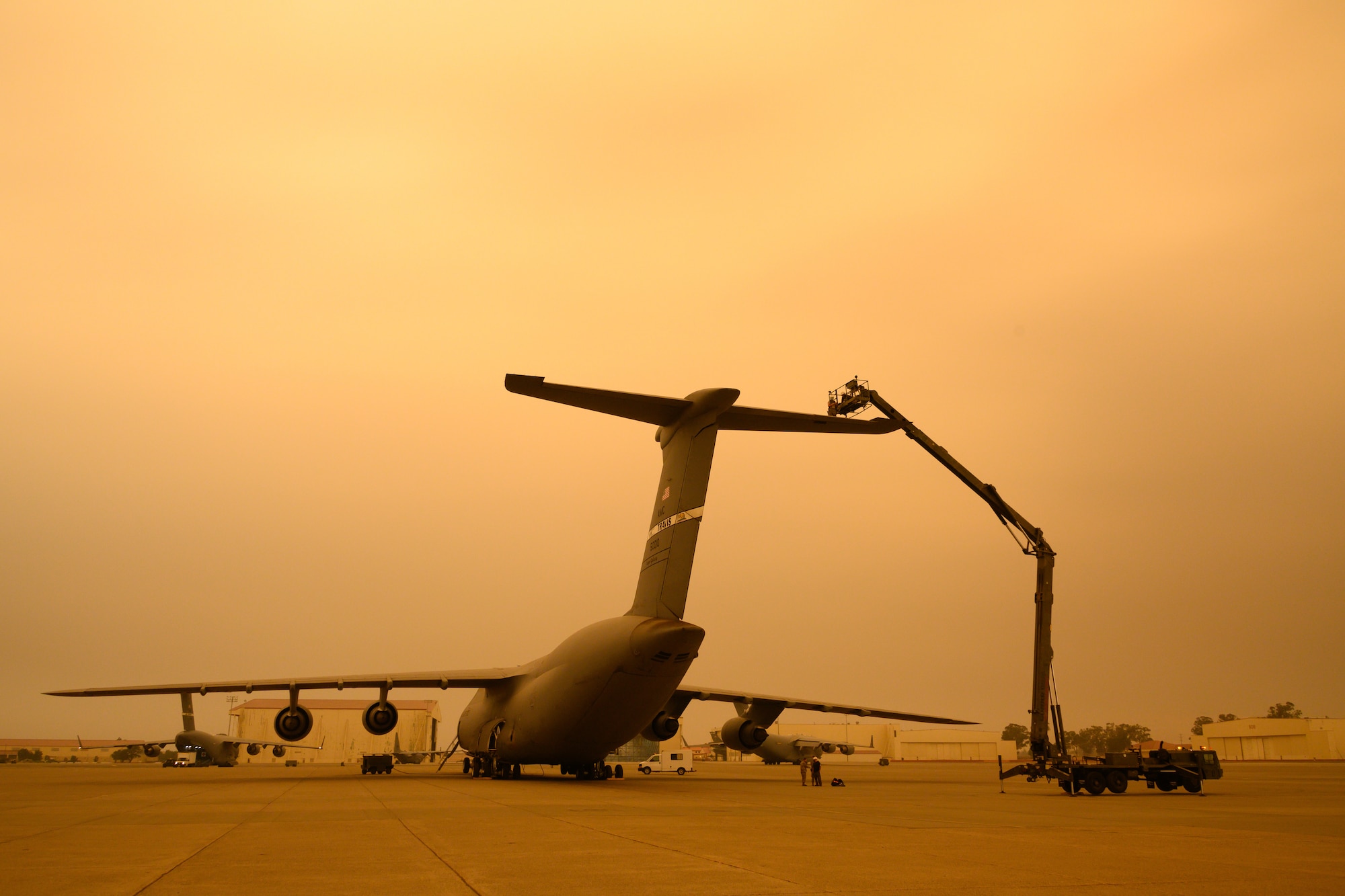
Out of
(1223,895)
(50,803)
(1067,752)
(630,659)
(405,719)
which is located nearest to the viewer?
(1223,895)

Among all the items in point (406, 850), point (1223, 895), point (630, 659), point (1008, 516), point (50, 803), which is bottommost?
point (50, 803)

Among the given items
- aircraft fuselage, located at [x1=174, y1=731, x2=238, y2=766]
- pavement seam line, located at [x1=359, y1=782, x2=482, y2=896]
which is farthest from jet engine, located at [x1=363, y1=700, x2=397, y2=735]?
aircraft fuselage, located at [x1=174, y1=731, x2=238, y2=766]

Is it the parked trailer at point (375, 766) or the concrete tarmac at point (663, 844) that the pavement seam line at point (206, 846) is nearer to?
the concrete tarmac at point (663, 844)

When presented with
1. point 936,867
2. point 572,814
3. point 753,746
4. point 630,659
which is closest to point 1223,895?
point 936,867

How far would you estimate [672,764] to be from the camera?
37.9 m

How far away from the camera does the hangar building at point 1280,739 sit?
53.8 metres

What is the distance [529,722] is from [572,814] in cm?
1036

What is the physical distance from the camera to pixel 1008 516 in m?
21.6

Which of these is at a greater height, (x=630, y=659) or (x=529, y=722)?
(x=630, y=659)

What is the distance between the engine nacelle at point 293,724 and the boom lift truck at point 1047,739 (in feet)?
51.3

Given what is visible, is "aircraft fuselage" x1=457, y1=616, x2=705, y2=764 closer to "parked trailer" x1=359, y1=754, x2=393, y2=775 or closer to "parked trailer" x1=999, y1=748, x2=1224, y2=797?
"parked trailer" x1=999, y1=748, x2=1224, y2=797

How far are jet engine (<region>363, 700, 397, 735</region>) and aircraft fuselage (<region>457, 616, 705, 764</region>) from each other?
105 inches

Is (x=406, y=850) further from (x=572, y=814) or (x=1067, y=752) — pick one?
(x=1067, y=752)

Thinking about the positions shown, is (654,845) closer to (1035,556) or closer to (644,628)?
(644,628)
